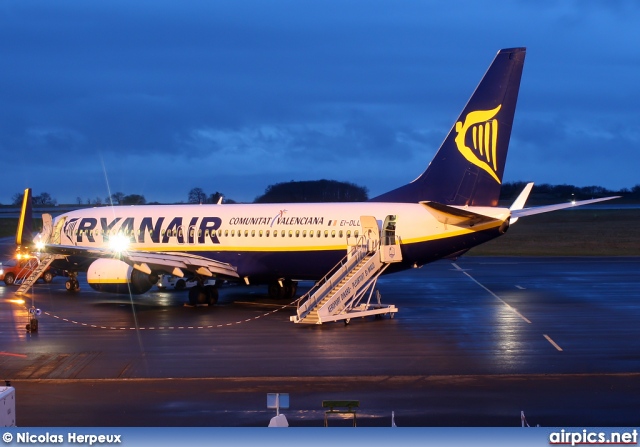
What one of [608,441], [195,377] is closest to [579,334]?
[195,377]

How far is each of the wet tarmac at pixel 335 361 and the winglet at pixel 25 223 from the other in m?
2.95

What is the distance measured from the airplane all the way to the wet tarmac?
169 centimetres

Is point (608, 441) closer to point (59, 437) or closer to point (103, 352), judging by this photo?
point (59, 437)

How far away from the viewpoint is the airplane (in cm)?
3072

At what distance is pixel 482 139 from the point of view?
31.2 meters

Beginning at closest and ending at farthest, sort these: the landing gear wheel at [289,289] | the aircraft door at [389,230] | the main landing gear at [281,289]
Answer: the aircraft door at [389,230], the main landing gear at [281,289], the landing gear wheel at [289,289]

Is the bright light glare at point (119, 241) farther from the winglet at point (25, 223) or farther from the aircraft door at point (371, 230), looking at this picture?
the aircraft door at point (371, 230)

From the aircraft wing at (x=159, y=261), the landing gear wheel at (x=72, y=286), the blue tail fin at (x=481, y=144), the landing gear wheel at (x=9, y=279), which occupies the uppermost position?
the blue tail fin at (x=481, y=144)

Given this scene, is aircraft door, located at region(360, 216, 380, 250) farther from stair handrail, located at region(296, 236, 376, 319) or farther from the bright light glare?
the bright light glare

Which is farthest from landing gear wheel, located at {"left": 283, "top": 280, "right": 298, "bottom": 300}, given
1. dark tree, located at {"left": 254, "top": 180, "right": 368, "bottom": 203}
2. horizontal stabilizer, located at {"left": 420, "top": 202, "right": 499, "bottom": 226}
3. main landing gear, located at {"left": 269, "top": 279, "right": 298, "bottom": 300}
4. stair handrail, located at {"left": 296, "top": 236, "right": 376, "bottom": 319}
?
dark tree, located at {"left": 254, "top": 180, "right": 368, "bottom": 203}

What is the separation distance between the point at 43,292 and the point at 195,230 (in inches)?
409

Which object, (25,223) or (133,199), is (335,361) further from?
(133,199)

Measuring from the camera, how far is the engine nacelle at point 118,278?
3359cm

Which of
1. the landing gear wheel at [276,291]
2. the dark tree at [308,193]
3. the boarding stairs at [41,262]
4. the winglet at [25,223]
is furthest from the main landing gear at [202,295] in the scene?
the dark tree at [308,193]
